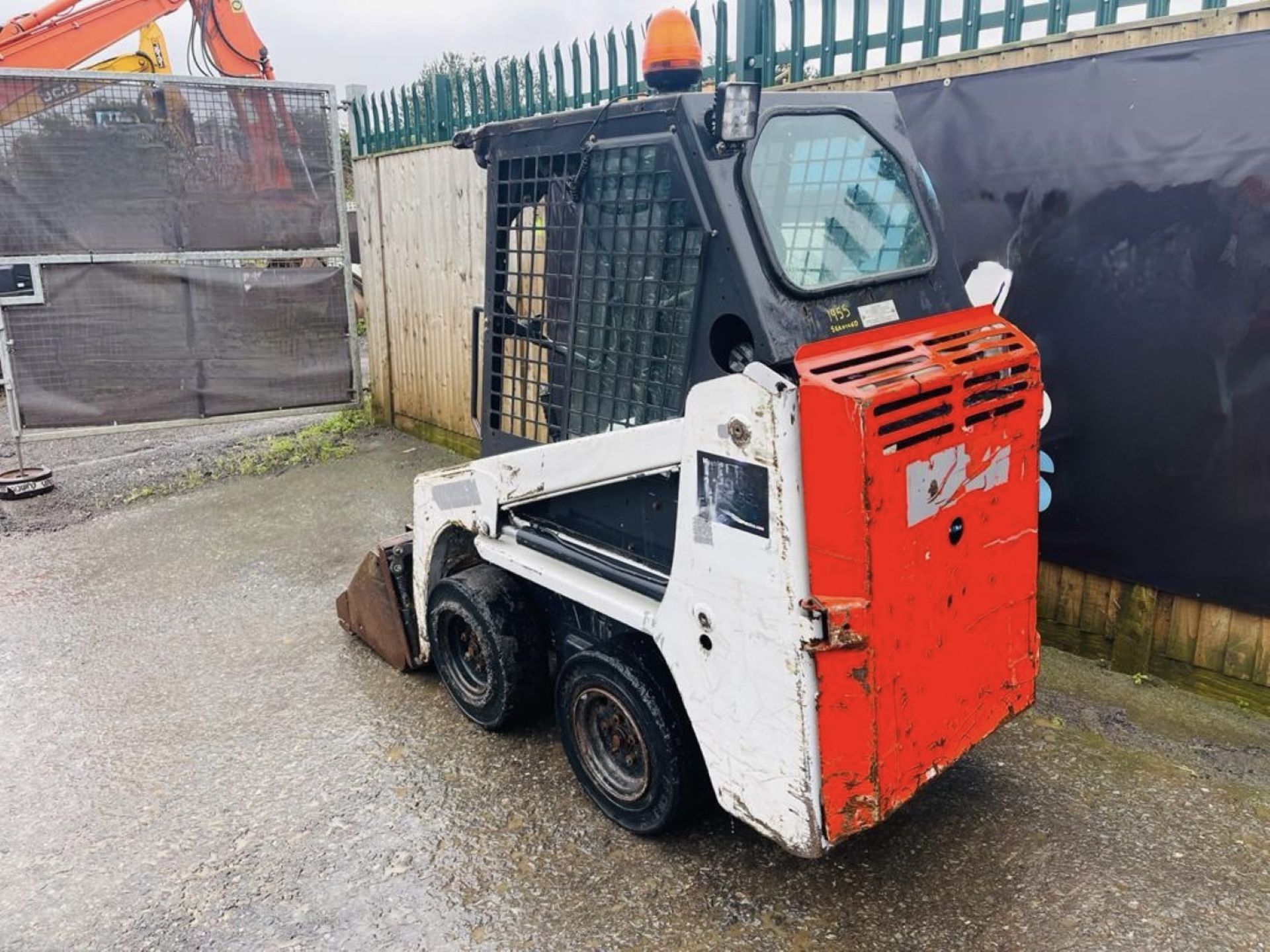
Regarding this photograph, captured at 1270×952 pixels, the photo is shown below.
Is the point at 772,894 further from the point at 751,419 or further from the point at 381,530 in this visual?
the point at 381,530

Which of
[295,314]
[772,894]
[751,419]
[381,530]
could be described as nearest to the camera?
[751,419]

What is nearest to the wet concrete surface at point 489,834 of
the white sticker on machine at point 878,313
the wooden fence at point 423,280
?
the white sticker on machine at point 878,313

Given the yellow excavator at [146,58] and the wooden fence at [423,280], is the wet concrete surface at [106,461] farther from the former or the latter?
the yellow excavator at [146,58]

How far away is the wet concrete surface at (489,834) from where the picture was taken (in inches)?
101

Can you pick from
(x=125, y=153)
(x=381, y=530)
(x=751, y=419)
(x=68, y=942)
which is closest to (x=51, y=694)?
(x=68, y=942)

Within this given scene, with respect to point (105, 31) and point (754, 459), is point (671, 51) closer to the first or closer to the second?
point (754, 459)

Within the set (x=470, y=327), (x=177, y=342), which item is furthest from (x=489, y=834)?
(x=177, y=342)

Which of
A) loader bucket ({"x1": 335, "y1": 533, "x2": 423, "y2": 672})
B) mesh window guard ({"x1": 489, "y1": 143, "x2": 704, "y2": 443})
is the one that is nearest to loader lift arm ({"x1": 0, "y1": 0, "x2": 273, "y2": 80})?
loader bucket ({"x1": 335, "y1": 533, "x2": 423, "y2": 672})

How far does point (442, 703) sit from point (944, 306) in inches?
95.7

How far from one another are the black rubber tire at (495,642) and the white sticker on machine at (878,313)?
1.58m

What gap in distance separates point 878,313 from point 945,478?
1.76 feet

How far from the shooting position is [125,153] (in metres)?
6.46

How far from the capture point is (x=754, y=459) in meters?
2.24

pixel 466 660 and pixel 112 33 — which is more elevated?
pixel 112 33
